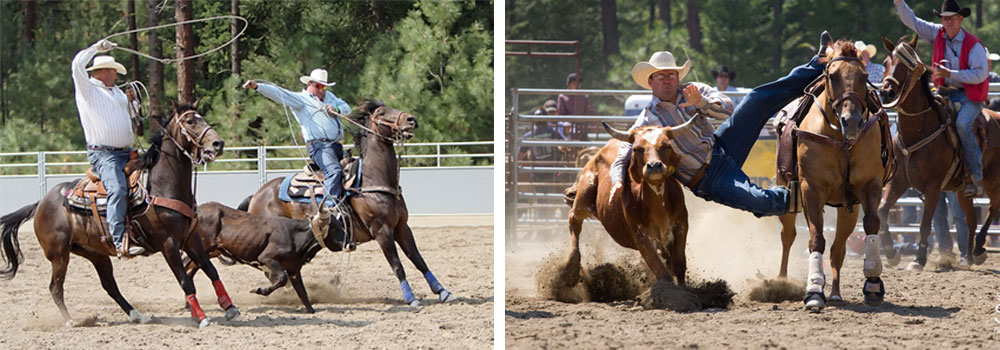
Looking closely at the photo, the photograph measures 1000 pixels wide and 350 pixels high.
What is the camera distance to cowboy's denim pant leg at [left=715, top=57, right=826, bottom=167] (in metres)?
6.25

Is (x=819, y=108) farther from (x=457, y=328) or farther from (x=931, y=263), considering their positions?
(x=931, y=263)

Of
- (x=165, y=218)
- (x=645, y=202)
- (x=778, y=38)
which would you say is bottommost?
(x=165, y=218)

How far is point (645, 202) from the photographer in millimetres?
5977

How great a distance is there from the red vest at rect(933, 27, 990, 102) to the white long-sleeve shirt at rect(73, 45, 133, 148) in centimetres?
540

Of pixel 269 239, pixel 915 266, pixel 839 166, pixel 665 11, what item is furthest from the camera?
pixel 665 11

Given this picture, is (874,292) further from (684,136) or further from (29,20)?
(29,20)

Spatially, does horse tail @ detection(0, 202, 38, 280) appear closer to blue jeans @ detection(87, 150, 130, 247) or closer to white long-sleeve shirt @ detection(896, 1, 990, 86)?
blue jeans @ detection(87, 150, 130, 247)

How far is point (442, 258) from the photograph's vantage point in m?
10.7

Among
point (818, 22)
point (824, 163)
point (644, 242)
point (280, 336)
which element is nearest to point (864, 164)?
point (824, 163)

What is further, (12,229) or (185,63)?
(185,63)

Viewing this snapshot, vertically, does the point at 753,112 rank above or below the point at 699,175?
above

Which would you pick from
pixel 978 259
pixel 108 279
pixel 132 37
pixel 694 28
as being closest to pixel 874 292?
pixel 978 259

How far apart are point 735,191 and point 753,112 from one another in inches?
24.5

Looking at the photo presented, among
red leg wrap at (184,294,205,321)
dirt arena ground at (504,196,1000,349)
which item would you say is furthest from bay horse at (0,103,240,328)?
dirt arena ground at (504,196,1000,349)
